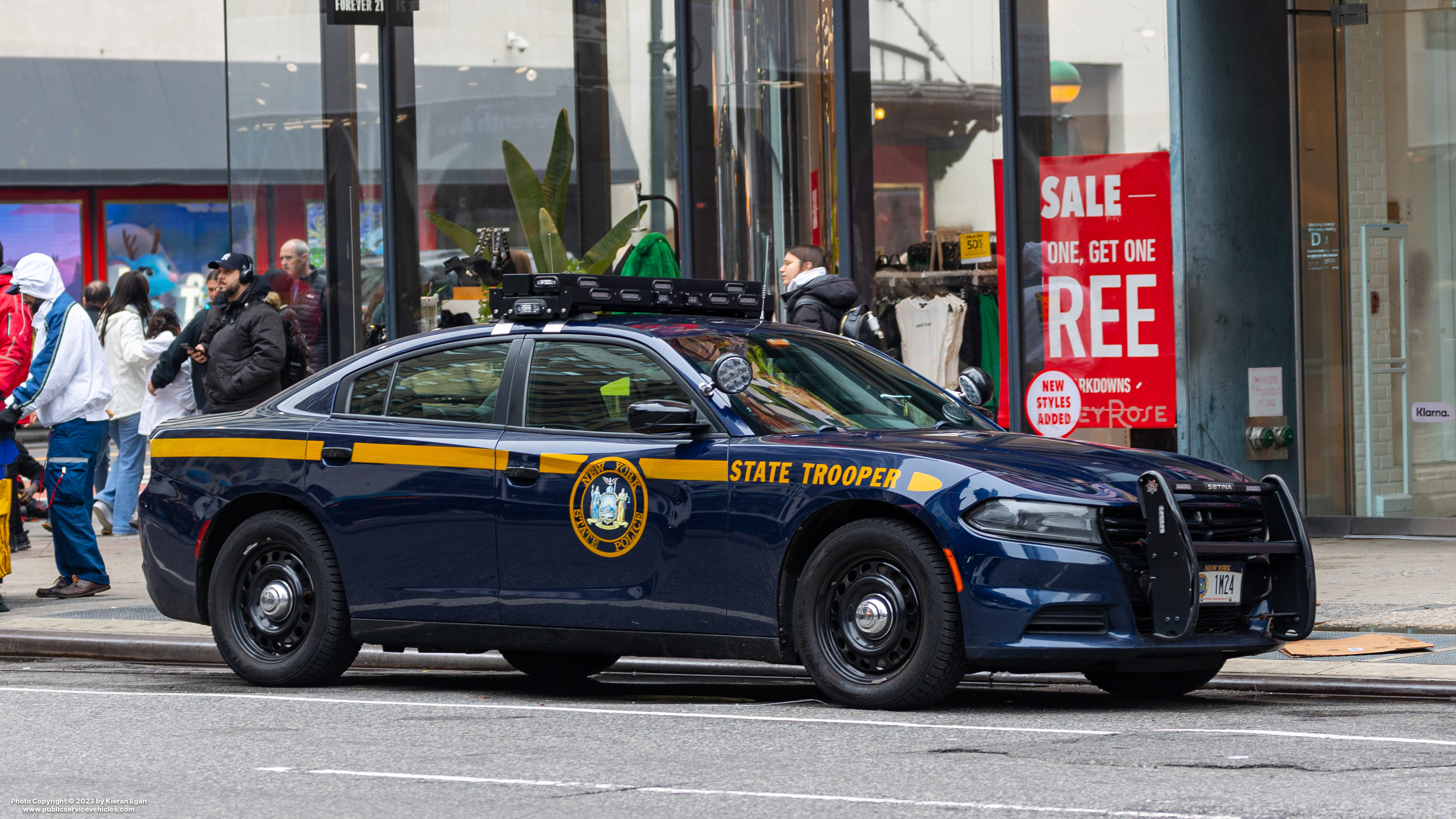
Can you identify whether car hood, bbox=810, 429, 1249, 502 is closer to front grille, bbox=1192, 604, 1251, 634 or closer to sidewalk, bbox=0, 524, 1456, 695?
front grille, bbox=1192, 604, 1251, 634

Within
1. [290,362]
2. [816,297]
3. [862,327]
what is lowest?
[290,362]

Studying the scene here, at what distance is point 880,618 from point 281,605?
2823 millimetres

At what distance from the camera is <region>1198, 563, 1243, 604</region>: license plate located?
23.0 ft

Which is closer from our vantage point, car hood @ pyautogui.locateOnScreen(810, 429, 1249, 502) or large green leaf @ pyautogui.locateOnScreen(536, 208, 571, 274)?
car hood @ pyautogui.locateOnScreen(810, 429, 1249, 502)

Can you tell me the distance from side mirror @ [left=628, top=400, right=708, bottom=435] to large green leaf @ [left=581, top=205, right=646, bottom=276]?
29.1 ft

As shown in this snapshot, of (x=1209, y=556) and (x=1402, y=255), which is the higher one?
(x=1402, y=255)

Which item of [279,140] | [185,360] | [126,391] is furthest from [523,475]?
[279,140]

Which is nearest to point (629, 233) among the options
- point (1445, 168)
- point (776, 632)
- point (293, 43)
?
point (293, 43)

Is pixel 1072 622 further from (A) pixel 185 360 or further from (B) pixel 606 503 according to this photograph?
(A) pixel 185 360

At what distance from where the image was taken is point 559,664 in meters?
8.88

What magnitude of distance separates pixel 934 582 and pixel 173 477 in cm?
377

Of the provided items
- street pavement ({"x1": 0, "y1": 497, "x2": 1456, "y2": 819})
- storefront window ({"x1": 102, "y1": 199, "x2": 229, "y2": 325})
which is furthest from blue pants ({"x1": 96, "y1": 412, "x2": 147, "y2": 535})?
storefront window ({"x1": 102, "y1": 199, "x2": 229, "y2": 325})

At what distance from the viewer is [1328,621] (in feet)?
30.7

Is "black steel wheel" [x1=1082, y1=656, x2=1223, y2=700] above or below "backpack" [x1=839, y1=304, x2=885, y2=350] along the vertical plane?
below
